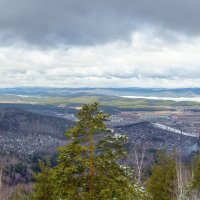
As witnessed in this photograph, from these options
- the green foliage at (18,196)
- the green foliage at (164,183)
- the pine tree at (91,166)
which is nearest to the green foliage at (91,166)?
the pine tree at (91,166)

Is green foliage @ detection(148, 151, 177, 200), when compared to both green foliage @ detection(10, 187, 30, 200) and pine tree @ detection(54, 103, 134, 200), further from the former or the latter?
pine tree @ detection(54, 103, 134, 200)

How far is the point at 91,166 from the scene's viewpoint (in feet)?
76.5

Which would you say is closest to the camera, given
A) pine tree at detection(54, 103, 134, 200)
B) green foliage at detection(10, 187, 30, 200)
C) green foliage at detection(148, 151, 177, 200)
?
pine tree at detection(54, 103, 134, 200)

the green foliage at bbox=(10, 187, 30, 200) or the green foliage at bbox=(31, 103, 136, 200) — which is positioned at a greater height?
the green foliage at bbox=(31, 103, 136, 200)

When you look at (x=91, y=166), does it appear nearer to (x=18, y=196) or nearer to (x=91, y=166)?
(x=91, y=166)

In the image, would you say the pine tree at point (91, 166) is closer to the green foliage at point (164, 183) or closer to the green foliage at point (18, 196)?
the green foliage at point (18, 196)

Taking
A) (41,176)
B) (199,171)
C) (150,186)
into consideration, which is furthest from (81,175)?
(199,171)

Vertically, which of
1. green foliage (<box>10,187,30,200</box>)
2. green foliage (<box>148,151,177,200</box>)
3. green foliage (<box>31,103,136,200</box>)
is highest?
green foliage (<box>31,103,136,200</box>)

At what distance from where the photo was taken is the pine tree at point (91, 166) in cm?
2300

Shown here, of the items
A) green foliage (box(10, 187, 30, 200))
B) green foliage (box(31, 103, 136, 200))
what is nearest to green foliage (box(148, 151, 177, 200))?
green foliage (box(10, 187, 30, 200))

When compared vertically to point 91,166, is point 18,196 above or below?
below

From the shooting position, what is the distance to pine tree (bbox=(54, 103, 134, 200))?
23000 mm

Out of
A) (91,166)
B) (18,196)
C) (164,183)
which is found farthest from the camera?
(164,183)

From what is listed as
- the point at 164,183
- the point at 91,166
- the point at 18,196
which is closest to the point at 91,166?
the point at 91,166
